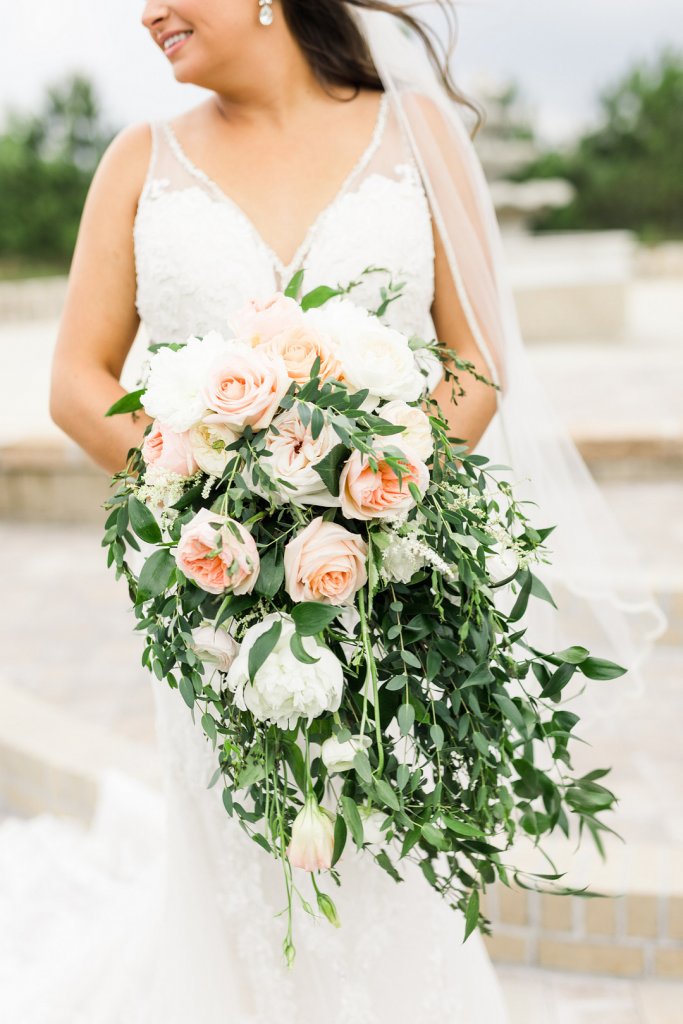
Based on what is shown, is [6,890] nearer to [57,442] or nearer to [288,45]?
[288,45]

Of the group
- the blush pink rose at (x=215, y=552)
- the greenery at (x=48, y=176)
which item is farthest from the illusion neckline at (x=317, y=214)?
the greenery at (x=48, y=176)

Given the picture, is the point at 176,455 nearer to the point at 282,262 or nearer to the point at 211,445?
the point at 211,445

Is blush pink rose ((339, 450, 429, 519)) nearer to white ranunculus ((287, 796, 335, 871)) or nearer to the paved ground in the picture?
white ranunculus ((287, 796, 335, 871))

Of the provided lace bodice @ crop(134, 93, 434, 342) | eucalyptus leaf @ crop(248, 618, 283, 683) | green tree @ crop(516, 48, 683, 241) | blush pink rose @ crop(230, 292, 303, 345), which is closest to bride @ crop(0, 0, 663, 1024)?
lace bodice @ crop(134, 93, 434, 342)

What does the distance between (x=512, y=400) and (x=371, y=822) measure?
113 centimetres

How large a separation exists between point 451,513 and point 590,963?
1.77m

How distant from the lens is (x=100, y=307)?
2.05 metres

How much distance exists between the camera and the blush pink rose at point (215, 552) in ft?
4.26

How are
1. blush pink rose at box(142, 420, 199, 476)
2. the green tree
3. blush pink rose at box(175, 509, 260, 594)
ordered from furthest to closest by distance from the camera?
the green tree
blush pink rose at box(142, 420, 199, 476)
blush pink rose at box(175, 509, 260, 594)

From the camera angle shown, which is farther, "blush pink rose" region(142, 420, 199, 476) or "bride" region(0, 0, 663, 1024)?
"bride" region(0, 0, 663, 1024)

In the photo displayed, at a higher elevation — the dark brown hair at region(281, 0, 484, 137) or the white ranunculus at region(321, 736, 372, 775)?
the dark brown hair at region(281, 0, 484, 137)

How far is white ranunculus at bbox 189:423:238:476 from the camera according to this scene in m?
1.38

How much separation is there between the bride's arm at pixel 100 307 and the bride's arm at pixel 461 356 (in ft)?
1.99

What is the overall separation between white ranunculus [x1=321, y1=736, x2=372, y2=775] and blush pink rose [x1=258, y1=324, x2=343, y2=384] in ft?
1.60
